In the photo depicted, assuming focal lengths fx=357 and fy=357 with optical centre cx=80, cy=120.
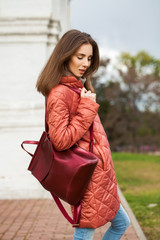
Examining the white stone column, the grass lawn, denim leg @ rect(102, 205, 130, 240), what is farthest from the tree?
denim leg @ rect(102, 205, 130, 240)

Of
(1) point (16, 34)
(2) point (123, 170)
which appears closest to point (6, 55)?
(1) point (16, 34)

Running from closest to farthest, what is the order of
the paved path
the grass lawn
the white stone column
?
the paved path, the grass lawn, the white stone column

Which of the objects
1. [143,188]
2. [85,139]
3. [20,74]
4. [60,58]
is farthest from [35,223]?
[143,188]

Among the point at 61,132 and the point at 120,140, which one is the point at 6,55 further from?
the point at 120,140

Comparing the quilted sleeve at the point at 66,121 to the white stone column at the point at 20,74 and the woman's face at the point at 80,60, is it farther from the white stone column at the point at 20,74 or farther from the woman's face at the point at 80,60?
the white stone column at the point at 20,74

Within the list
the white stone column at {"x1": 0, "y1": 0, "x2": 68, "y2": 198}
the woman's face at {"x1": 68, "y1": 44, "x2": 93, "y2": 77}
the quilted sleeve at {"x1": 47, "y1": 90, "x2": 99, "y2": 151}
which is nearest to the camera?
the quilted sleeve at {"x1": 47, "y1": 90, "x2": 99, "y2": 151}

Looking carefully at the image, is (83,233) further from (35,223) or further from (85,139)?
(35,223)

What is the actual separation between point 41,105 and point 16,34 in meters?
1.40

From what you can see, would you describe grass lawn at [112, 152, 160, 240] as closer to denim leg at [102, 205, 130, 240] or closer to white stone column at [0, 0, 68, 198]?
denim leg at [102, 205, 130, 240]

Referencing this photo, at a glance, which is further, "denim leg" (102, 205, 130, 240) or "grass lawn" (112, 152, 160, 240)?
"grass lawn" (112, 152, 160, 240)

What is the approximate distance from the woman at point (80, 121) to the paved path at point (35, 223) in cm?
168

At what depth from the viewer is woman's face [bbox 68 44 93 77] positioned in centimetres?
254

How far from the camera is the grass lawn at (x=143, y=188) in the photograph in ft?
16.9

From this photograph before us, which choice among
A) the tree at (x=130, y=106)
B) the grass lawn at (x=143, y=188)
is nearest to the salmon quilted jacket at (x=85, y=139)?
the grass lawn at (x=143, y=188)
